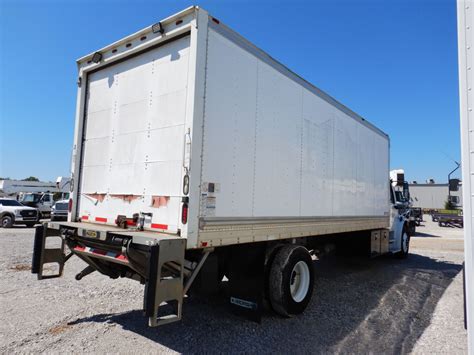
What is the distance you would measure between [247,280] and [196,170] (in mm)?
1957

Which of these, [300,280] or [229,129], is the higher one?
[229,129]

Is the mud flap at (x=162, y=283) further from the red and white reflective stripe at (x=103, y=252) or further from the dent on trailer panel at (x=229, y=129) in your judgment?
the red and white reflective stripe at (x=103, y=252)

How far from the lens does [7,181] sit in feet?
120

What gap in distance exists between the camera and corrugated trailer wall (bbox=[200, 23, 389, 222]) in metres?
4.06

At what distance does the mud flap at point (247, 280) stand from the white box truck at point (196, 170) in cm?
2

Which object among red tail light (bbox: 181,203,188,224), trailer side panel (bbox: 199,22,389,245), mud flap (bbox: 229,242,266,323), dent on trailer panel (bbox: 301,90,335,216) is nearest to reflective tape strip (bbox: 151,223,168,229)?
red tail light (bbox: 181,203,188,224)

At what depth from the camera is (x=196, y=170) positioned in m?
3.77

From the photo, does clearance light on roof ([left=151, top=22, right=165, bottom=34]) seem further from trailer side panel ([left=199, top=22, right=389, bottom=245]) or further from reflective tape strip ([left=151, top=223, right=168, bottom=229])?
reflective tape strip ([left=151, top=223, right=168, bottom=229])

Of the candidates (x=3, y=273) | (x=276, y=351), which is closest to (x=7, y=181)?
(x=3, y=273)

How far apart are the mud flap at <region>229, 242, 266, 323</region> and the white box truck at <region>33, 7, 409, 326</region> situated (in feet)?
0.05

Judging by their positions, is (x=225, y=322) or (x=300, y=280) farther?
(x=300, y=280)

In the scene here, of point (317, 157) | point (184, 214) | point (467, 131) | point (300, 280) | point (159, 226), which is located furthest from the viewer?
point (317, 157)

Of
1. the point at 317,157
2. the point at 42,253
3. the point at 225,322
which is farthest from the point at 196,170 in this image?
the point at 317,157

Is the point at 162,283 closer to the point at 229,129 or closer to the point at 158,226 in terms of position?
the point at 158,226
